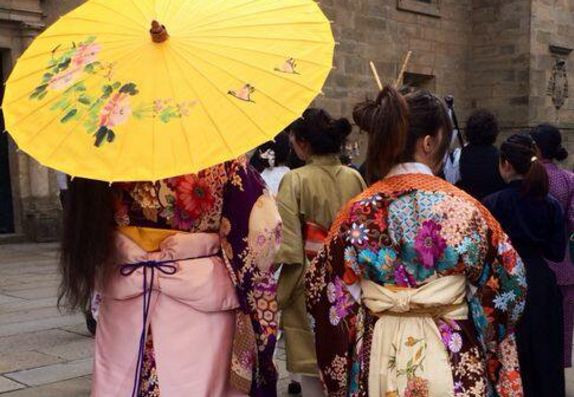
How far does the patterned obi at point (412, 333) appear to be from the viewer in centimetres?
227

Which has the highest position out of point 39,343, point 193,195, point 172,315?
point 193,195

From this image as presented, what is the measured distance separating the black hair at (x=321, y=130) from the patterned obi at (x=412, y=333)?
1.69 m

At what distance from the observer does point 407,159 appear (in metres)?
2.36

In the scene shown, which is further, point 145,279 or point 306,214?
point 306,214

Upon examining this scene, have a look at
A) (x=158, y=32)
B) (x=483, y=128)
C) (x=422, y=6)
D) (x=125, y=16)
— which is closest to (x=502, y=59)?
(x=422, y=6)

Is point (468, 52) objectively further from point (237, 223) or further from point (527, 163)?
point (237, 223)

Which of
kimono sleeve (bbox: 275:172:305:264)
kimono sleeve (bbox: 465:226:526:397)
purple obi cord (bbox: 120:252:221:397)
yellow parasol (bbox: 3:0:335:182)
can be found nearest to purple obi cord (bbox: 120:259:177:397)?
purple obi cord (bbox: 120:252:221:397)

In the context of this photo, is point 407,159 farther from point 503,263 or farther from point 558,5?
point 558,5

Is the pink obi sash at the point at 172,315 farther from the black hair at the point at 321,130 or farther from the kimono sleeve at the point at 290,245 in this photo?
the black hair at the point at 321,130

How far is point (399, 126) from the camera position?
7.44 ft

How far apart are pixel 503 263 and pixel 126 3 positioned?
1.46m

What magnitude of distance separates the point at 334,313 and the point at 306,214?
1481 mm

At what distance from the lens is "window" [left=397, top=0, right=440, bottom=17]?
14891 millimetres

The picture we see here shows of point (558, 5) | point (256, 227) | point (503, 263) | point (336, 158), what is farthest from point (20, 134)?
point (558, 5)
